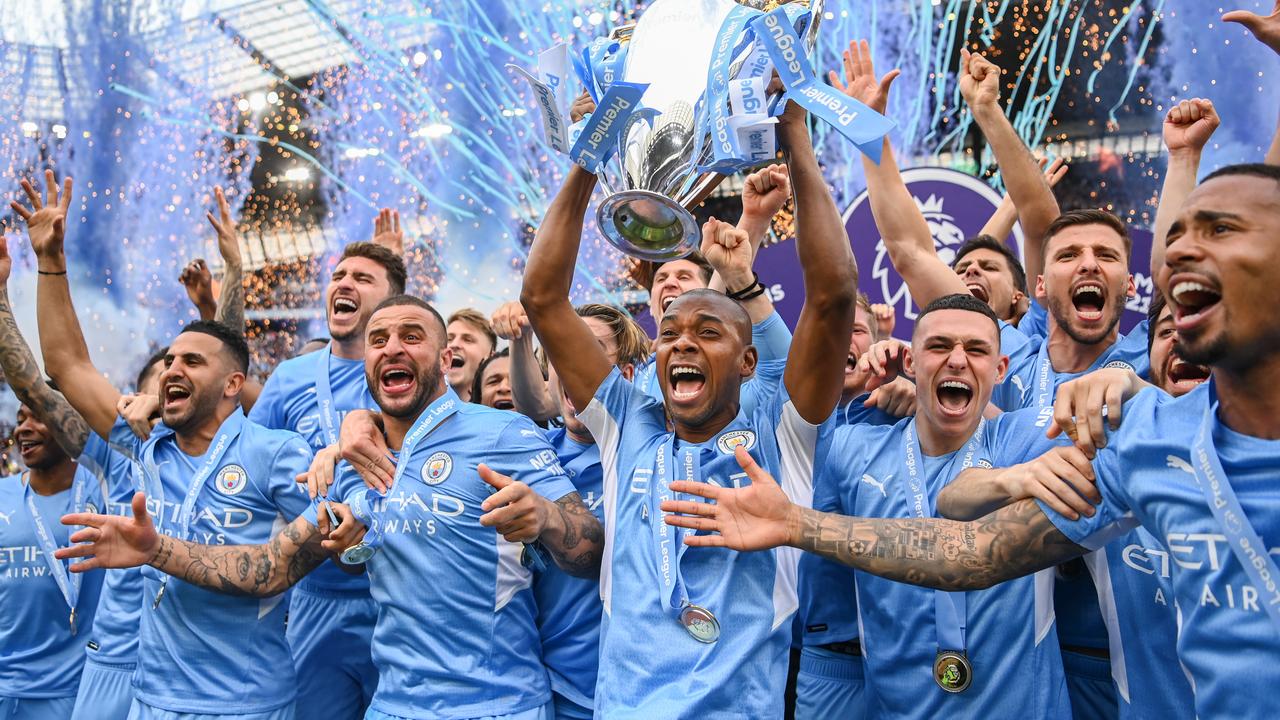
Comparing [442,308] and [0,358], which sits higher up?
[442,308]

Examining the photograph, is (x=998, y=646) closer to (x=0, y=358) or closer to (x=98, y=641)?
(x=98, y=641)

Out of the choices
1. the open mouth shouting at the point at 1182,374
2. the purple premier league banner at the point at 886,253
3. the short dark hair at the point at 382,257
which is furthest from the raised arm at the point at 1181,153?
the short dark hair at the point at 382,257

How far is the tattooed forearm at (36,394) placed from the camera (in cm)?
419

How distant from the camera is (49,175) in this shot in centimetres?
441

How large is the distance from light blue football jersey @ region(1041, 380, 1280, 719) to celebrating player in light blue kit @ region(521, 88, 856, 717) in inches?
34.4

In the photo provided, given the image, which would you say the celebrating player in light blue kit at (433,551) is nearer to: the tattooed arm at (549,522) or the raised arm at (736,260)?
the tattooed arm at (549,522)

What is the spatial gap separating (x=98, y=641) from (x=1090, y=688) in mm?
3538

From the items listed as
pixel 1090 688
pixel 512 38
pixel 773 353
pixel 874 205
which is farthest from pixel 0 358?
pixel 512 38

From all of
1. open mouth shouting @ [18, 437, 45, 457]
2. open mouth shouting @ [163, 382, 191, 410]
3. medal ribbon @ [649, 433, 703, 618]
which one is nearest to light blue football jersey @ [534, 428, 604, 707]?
medal ribbon @ [649, 433, 703, 618]

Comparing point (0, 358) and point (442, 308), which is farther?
point (442, 308)

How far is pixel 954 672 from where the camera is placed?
2.73 m

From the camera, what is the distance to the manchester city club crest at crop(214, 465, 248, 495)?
12.0 feet

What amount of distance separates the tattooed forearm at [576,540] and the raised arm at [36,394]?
2304 mm

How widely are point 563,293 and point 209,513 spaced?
155 centimetres
